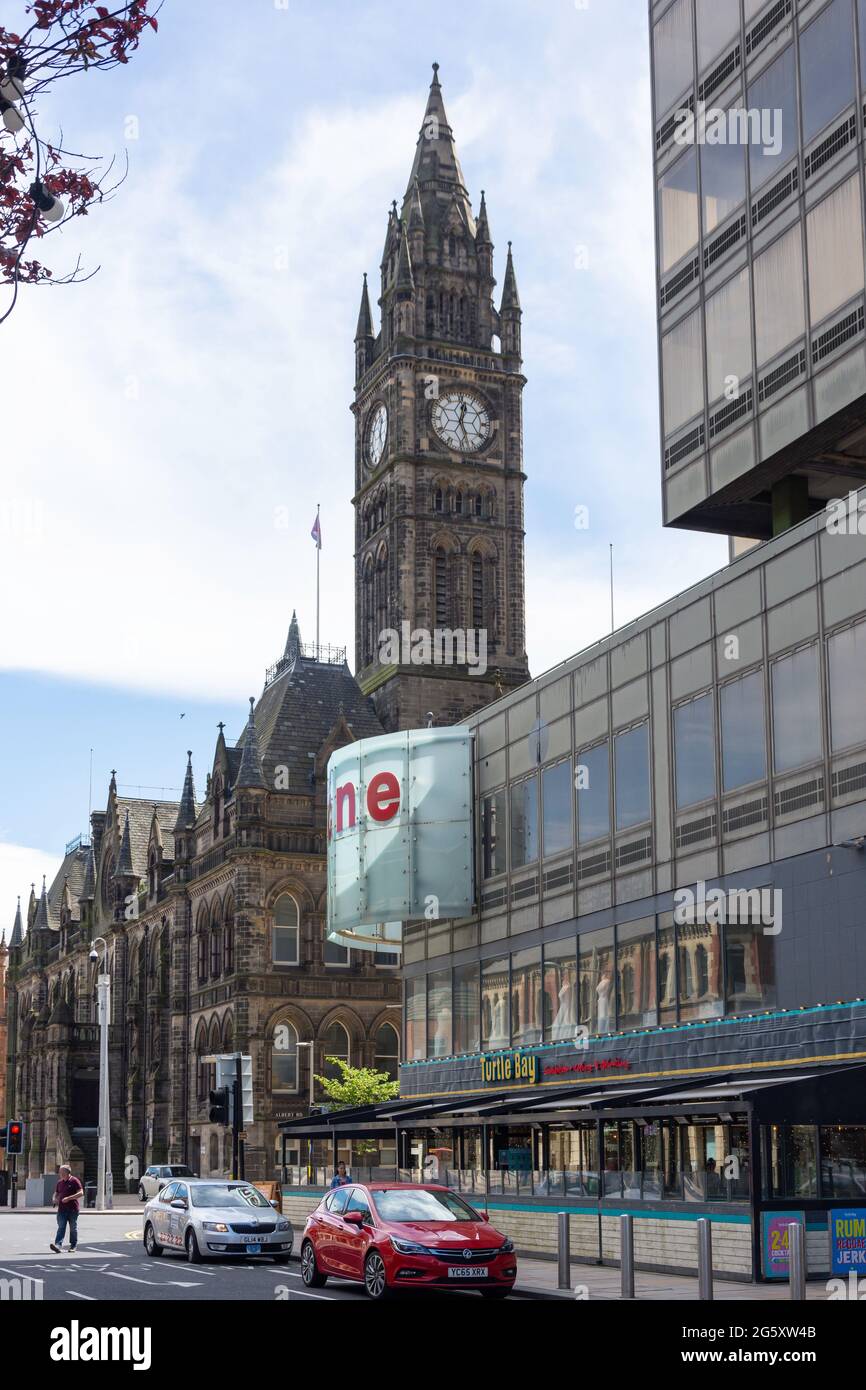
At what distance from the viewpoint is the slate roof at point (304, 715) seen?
250 feet

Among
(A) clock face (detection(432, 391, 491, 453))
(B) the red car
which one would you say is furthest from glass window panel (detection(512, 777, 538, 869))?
(A) clock face (detection(432, 391, 491, 453))

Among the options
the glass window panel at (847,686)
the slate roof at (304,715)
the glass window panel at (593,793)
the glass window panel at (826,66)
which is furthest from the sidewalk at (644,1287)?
the slate roof at (304,715)

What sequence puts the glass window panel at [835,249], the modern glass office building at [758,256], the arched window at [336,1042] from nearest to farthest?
the glass window panel at [835,249] → the modern glass office building at [758,256] → the arched window at [336,1042]

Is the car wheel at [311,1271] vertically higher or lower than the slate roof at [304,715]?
lower

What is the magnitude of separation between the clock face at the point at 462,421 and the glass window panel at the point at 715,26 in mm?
49756

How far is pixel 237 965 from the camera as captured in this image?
71.3 m

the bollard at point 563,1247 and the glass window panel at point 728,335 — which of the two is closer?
the bollard at point 563,1247

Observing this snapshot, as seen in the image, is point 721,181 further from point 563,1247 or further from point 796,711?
point 563,1247

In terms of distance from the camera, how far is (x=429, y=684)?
80312mm

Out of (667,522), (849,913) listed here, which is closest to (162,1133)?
(667,522)

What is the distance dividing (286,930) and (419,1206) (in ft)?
163

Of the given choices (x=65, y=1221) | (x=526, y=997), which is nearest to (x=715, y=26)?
(x=526, y=997)

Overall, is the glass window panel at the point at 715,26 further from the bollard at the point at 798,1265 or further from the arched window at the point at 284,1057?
the arched window at the point at 284,1057
